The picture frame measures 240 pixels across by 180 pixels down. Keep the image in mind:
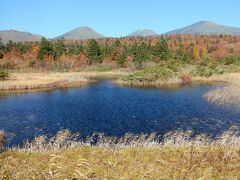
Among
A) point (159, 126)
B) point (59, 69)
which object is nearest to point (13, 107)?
point (159, 126)

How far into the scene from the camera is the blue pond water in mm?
31766

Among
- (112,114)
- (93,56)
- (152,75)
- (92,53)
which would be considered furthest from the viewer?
(92,53)

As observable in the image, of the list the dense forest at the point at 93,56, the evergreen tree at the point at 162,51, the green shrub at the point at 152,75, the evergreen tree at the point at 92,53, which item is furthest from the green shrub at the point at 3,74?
the evergreen tree at the point at 162,51

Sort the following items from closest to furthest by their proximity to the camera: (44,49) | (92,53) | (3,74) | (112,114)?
(112,114)
(3,74)
(44,49)
(92,53)

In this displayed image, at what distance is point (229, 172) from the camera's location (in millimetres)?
13859

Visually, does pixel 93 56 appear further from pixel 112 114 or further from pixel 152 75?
pixel 112 114

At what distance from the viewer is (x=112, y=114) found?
3881 centimetres

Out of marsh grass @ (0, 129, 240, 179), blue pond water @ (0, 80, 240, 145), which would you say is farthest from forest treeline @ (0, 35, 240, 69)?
marsh grass @ (0, 129, 240, 179)

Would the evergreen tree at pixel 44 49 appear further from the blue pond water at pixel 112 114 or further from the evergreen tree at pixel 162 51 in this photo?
the blue pond water at pixel 112 114

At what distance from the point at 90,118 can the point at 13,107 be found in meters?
14.3

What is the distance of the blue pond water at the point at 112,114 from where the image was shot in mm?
31766

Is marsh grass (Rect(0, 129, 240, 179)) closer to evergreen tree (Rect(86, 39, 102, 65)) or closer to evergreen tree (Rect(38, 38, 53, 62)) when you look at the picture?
evergreen tree (Rect(38, 38, 53, 62))

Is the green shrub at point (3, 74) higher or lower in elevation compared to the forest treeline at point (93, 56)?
lower

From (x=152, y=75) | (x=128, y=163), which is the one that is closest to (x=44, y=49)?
(x=152, y=75)
